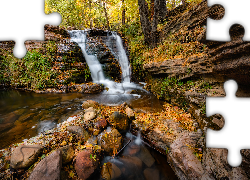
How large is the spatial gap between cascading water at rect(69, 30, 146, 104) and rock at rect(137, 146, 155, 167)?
3.80 metres

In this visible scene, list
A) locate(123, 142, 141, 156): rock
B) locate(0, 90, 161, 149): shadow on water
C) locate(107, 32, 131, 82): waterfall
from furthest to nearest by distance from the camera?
locate(107, 32, 131, 82): waterfall
locate(0, 90, 161, 149): shadow on water
locate(123, 142, 141, 156): rock

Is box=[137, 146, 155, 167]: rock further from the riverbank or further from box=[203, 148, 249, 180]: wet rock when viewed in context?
box=[203, 148, 249, 180]: wet rock

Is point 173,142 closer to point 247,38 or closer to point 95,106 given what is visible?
point 247,38

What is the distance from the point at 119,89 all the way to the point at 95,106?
3.54m

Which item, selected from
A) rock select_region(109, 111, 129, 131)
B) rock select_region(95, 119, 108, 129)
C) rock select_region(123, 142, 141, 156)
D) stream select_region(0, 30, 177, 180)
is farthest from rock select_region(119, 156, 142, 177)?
rock select_region(95, 119, 108, 129)

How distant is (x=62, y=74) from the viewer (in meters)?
9.97

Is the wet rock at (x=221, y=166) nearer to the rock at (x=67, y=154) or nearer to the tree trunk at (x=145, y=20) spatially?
the rock at (x=67, y=154)

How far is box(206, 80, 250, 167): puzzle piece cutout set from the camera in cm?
134

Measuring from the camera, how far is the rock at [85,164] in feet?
10.3

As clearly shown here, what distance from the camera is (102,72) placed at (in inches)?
422

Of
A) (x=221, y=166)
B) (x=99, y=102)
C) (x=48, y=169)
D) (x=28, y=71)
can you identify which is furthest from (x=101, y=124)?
(x=28, y=71)

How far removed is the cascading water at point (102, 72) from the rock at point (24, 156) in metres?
5.06

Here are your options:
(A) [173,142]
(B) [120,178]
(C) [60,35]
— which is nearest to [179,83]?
(A) [173,142]

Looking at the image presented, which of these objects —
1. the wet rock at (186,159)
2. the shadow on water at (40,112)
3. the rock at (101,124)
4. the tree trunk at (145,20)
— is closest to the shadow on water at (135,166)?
the wet rock at (186,159)
